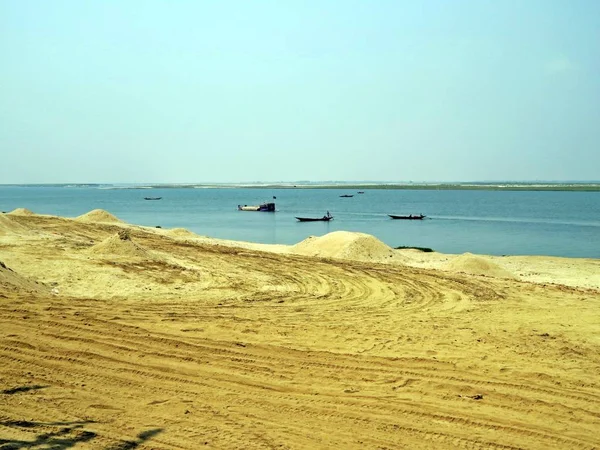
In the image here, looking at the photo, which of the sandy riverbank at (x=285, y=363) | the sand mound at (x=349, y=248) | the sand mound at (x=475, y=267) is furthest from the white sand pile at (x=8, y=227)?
the sand mound at (x=475, y=267)

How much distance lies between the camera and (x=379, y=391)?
6.69 m

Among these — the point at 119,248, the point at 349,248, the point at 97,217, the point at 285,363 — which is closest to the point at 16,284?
the point at 119,248

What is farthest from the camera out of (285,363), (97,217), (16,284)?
(97,217)

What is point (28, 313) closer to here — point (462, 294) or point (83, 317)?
point (83, 317)

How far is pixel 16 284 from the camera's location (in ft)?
37.5

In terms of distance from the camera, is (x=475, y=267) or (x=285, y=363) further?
(x=475, y=267)

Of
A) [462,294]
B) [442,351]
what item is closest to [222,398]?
[442,351]

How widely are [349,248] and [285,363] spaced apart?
16.7m

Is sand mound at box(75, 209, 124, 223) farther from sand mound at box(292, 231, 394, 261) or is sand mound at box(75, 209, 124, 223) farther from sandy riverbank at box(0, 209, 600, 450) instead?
sandy riverbank at box(0, 209, 600, 450)

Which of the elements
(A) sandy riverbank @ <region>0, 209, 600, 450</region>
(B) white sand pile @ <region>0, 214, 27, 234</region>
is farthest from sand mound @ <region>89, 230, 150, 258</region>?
(B) white sand pile @ <region>0, 214, 27, 234</region>

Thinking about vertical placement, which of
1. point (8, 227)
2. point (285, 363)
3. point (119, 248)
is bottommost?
point (285, 363)

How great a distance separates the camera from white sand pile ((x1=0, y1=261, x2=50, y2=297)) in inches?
434

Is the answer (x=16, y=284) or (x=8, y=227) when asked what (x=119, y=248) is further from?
(x=8, y=227)

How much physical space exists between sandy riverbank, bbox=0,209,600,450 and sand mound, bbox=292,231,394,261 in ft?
28.8
